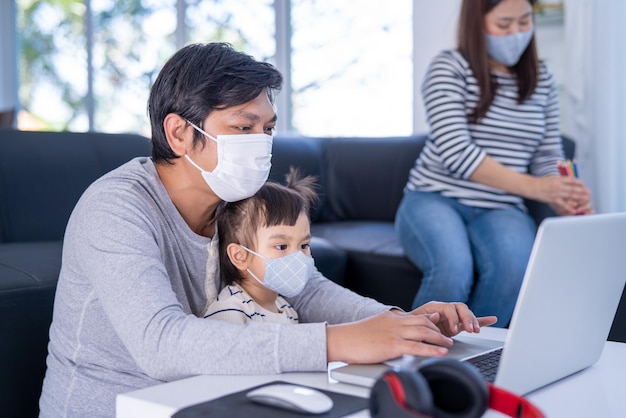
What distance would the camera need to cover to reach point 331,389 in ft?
2.85

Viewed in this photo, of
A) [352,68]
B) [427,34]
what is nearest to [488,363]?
[427,34]

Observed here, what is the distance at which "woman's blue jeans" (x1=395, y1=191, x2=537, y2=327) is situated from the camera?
2.03m

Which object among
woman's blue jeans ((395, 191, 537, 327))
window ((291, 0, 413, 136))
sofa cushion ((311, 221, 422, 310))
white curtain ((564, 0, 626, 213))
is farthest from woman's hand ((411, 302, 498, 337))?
window ((291, 0, 413, 136))

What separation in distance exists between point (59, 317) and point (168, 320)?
0.31m

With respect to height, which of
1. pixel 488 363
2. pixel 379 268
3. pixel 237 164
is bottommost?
pixel 379 268

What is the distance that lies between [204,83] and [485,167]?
1.11 m

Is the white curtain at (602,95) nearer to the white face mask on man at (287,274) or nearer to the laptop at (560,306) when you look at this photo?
the white face mask on man at (287,274)

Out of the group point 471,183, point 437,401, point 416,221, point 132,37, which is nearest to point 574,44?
point 471,183

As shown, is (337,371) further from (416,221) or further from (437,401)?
(416,221)

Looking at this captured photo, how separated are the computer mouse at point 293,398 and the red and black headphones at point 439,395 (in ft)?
0.57

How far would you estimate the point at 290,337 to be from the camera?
93 cm

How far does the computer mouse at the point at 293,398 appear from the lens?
2.51 feet

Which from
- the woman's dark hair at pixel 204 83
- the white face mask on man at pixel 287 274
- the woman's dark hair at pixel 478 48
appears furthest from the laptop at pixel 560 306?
the woman's dark hair at pixel 478 48

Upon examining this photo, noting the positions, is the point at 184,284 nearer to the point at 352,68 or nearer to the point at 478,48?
the point at 478,48
